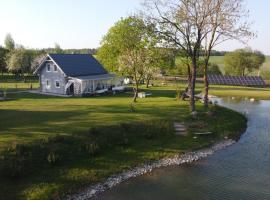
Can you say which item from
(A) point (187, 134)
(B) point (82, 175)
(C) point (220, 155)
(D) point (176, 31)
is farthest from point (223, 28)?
(B) point (82, 175)

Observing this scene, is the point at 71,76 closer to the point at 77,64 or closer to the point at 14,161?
the point at 77,64

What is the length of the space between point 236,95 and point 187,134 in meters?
39.0

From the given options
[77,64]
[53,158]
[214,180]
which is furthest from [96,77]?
[214,180]

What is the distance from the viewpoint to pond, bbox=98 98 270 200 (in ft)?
70.5

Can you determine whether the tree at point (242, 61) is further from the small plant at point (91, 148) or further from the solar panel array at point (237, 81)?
the small plant at point (91, 148)

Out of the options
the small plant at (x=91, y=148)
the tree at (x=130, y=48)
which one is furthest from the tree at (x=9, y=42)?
the small plant at (x=91, y=148)

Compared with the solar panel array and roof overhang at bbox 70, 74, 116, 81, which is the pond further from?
the solar panel array

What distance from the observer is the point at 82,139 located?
28422 millimetres

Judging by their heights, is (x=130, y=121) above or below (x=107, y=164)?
above

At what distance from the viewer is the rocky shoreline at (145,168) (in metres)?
21.8

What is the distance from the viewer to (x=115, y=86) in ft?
217

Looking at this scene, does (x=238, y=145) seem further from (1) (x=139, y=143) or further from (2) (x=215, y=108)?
(2) (x=215, y=108)

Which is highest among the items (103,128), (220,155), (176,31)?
(176,31)

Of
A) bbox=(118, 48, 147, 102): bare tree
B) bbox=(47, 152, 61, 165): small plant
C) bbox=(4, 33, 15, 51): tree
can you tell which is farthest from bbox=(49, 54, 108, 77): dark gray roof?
bbox=(4, 33, 15, 51): tree
